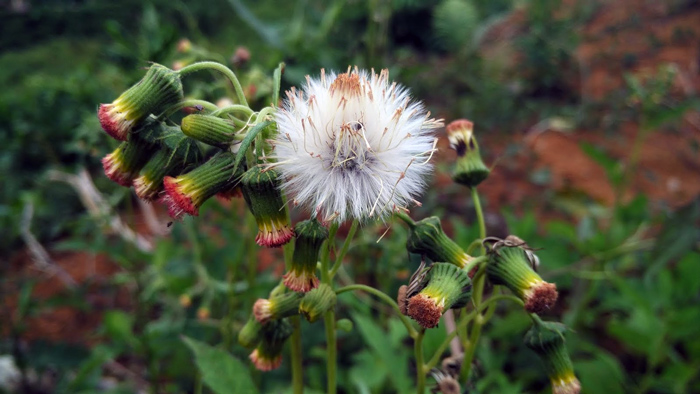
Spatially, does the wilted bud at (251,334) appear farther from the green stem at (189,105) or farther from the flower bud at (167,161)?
the green stem at (189,105)

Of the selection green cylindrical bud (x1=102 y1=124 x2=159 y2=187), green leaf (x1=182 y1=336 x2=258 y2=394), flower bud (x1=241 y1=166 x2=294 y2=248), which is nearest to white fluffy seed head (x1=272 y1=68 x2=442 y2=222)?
flower bud (x1=241 y1=166 x2=294 y2=248)

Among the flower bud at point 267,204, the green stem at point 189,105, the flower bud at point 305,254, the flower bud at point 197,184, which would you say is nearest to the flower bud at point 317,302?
the flower bud at point 305,254

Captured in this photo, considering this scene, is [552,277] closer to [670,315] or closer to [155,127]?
[670,315]

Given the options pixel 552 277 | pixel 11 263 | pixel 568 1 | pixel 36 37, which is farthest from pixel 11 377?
pixel 568 1

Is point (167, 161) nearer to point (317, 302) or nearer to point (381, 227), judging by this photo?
point (317, 302)

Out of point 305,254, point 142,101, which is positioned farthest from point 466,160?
point 142,101
